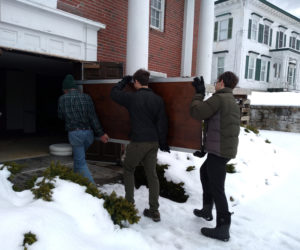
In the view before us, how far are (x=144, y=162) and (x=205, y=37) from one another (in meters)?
7.22

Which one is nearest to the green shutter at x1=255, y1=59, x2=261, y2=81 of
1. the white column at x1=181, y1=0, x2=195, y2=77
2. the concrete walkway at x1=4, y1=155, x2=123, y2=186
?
the white column at x1=181, y1=0, x2=195, y2=77

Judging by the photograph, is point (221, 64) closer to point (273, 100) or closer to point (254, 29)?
point (254, 29)

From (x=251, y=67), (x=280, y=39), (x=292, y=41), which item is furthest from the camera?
(x=292, y=41)

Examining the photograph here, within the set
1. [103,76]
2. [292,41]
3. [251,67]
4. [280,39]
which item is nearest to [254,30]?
[251,67]

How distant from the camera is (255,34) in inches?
939

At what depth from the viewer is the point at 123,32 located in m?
7.34

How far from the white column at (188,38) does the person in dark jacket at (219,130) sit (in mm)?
6680

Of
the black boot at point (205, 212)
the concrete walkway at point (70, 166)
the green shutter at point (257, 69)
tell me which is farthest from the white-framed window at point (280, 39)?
the black boot at point (205, 212)

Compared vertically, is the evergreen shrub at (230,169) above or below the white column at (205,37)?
below

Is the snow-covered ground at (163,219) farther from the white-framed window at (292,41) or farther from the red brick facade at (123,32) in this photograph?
the white-framed window at (292,41)

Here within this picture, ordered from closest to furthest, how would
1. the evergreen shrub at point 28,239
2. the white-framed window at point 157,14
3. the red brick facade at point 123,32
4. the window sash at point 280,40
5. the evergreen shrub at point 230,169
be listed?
1. the evergreen shrub at point 28,239
2. the evergreen shrub at point 230,169
3. the red brick facade at point 123,32
4. the white-framed window at point 157,14
5. the window sash at point 280,40

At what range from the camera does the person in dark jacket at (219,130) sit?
3287 mm

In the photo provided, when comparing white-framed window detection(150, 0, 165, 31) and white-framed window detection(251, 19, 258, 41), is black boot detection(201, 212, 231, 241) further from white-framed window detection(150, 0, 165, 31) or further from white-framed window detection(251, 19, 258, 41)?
white-framed window detection(251, 19, 258, 41)

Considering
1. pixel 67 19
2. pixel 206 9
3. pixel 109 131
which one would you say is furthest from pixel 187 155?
pixel 206 9
